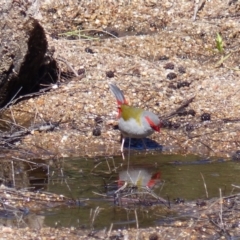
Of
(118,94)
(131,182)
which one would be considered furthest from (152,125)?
(131,182)

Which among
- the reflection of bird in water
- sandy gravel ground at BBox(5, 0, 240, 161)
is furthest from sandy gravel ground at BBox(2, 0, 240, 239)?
the reflection of bird in water

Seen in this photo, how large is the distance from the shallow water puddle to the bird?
0.87 feet

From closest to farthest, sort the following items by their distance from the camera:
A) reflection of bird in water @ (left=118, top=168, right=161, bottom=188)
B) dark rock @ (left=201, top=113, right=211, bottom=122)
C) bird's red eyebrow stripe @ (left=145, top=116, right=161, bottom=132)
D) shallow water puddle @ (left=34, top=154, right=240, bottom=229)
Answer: shallow water puddle @ (left=34, top=154, right=240, bottom=229) < reflection of bird in water @ (left=118, top=168, right=161, bottom=188) < bird's red eyebrow stripe @ (left=145, top=116, right=161, bottom=132) < dark rock @ (left=201, top=113, right=211, bottom=122)

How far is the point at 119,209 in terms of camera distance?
6844 millimetres

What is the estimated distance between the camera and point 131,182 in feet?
25.3

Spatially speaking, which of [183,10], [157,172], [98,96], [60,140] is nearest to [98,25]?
[183,10]

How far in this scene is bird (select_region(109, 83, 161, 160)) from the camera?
8.73 meters

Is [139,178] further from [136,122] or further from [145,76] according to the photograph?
[145,76]

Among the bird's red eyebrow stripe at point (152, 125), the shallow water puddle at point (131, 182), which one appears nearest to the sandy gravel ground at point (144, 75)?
the bird's red eyebrow stripe at point (152, 125)

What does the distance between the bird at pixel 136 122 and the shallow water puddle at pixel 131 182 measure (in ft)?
0.87

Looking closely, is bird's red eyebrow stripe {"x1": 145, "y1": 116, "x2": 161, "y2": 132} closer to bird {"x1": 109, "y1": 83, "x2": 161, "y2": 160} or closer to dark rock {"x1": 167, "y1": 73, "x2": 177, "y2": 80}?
bird {"x1": 109, "y1": 83, "x2": 161, "y2": 160}

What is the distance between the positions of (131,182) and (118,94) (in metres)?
1.92

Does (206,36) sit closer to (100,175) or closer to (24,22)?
(24,22)

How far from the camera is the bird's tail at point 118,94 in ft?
30.6
